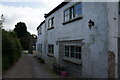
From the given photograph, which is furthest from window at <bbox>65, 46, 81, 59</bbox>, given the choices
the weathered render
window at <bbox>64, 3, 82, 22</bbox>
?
window at <bbox>64, 3, 82, 22</bbox>

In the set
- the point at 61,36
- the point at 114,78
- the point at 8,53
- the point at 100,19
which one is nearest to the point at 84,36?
the point at 100,19

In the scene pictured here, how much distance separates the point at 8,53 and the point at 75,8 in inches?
297

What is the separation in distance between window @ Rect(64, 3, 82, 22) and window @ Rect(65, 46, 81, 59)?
211 cm

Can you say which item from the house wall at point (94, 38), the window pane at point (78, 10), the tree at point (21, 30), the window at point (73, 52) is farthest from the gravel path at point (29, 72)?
the tree at point (21, 30)

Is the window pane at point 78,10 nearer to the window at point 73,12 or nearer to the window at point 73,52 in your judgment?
the window at point 73,12

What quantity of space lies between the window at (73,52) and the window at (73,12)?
2.11m

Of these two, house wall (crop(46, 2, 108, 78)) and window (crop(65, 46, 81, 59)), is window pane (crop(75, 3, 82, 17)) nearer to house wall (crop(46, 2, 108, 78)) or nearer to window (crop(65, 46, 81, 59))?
house wall (crop(46, 2, 108, 78))

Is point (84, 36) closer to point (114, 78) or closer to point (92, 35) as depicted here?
point (92, 35)

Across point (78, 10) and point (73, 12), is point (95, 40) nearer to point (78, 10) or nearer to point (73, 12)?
point (78, 10)

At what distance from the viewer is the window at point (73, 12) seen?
36.0 feet

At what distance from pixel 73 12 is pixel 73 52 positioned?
280cm

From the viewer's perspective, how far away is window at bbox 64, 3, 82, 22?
36.0ft

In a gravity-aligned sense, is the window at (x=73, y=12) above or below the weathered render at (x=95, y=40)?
above

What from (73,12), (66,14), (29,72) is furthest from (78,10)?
(29,72)
